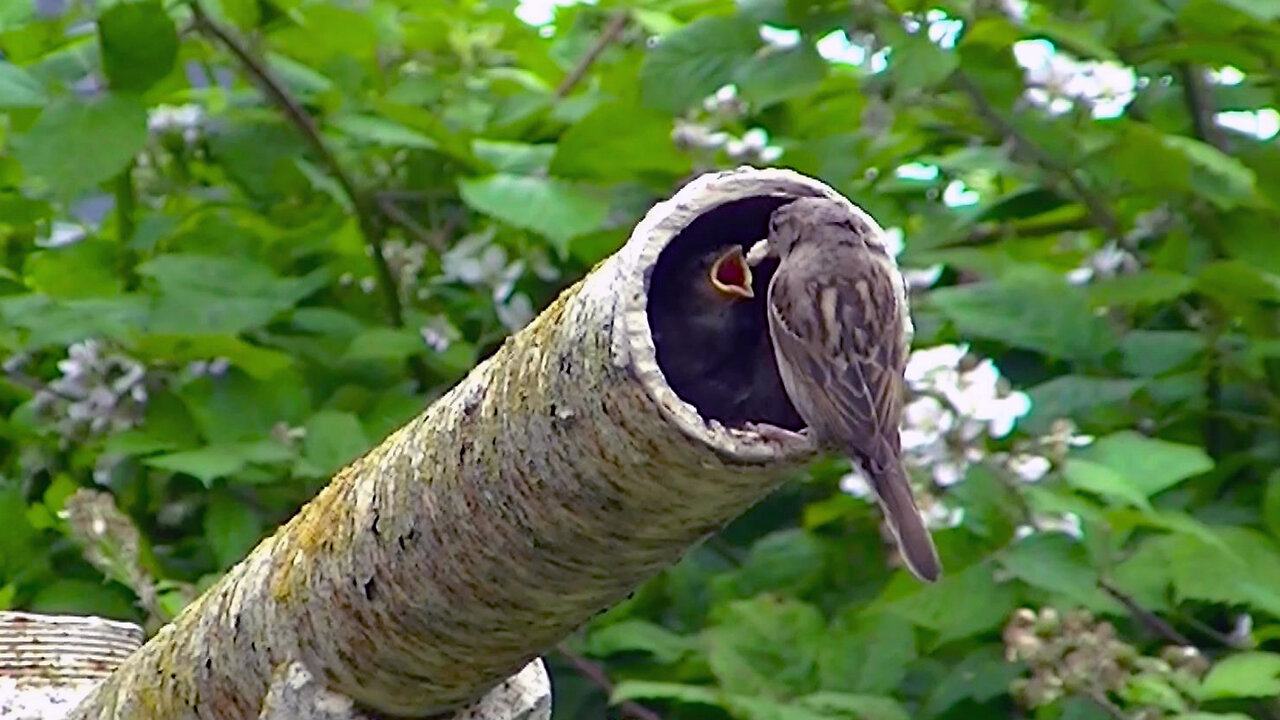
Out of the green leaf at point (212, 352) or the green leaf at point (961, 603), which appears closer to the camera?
the green leaf at point (961, 603)

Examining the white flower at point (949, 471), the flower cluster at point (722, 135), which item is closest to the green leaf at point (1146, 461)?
the white flower at point (949, 471)

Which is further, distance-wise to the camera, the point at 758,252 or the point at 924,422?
the point at 924,422

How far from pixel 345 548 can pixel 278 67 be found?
136 centimetres

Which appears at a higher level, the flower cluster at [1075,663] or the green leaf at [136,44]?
the green leaf at [136,44]

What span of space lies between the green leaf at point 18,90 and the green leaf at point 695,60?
0.64 metres

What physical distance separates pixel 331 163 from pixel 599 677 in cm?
69

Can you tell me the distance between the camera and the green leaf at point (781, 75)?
225cm

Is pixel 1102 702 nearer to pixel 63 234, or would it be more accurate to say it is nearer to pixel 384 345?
pixel 384 345

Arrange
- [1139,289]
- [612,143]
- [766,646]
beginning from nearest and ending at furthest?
[766,646]
[1139,289]
[612,143]

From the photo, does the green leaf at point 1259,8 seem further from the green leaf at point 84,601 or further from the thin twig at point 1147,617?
the green leaf at point 84,601

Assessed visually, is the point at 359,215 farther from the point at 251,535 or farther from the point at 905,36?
the point at 905,36

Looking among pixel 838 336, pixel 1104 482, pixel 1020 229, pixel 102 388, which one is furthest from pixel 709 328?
pixel 1020 229

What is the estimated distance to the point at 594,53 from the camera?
8.96 feet

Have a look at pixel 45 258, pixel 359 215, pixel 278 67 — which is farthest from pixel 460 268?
pixel 45 258
